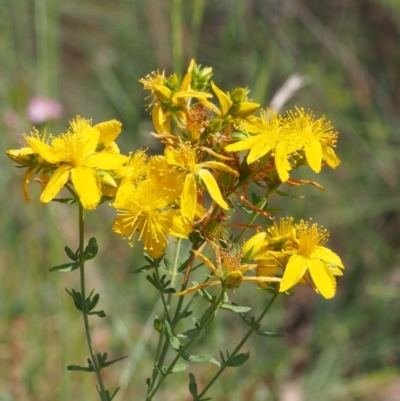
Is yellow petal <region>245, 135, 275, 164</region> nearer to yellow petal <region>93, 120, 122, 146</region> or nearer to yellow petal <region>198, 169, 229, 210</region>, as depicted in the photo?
yellow petal <region>198, 169, 229, 210</region>

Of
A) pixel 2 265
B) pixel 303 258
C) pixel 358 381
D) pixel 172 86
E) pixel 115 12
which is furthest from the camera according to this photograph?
pixel 115 12

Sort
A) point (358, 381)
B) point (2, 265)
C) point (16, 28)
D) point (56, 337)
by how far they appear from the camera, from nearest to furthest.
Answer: point (358, 381), point (56, 337), point (2, 265), point (16, 28)

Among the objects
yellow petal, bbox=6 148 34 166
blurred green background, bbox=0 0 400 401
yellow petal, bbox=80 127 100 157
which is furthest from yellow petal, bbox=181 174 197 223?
blurred green background, bbox=0 0 400 401

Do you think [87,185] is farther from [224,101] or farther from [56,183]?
[224,101]

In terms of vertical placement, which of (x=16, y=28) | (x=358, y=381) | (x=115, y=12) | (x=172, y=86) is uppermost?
(x=115, y=12)

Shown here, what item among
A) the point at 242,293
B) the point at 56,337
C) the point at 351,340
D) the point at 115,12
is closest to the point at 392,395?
the point at 351,340

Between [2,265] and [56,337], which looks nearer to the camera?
[56,337]

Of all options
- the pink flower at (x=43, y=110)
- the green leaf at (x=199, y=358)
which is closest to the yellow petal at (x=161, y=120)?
the green leaf at (x=199, y=358)

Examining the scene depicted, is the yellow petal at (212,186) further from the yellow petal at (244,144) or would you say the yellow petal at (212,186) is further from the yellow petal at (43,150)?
the yellow petal at (43,150)

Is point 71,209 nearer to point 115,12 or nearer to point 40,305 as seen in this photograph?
point 40,305
